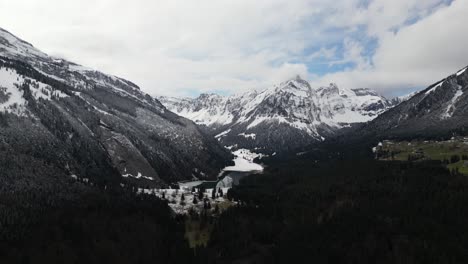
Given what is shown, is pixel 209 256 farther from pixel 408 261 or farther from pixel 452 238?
pixel 452 238

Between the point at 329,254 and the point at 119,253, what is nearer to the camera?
the point at 119,253

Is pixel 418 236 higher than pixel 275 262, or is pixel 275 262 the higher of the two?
pixel 418 236

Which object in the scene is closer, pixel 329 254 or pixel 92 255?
pixel 92 255

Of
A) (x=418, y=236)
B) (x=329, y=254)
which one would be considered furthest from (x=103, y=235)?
(x=418, y=236)

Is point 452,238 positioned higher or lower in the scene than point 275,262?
higher

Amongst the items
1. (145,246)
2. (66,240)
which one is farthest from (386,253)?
(66,240)

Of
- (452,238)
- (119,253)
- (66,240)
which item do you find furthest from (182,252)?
(452,238)

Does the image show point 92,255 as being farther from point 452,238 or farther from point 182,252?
point 452,238
